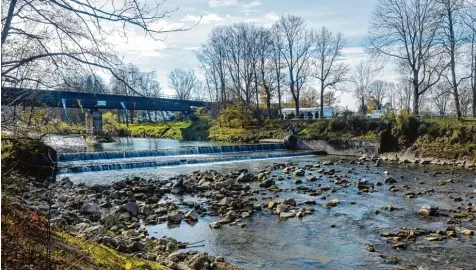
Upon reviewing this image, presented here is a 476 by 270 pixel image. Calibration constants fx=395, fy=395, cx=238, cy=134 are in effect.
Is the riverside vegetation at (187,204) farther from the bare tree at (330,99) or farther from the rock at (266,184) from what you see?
the bare tree at (330,99)

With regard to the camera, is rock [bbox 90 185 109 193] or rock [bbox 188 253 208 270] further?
rock [bbox 90 185 109 193]

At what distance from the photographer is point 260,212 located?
39.4ft

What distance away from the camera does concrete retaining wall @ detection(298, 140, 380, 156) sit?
2859 cm

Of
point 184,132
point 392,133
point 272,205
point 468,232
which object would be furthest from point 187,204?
point 184,132

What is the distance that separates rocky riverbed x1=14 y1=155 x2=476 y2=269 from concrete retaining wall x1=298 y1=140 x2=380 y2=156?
29.8 ft

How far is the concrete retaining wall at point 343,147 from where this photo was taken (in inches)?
1125

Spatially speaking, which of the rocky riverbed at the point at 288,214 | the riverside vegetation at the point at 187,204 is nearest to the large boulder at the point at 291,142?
the riverside vegetation at the point at 187,204

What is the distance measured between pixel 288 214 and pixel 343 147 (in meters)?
20.3

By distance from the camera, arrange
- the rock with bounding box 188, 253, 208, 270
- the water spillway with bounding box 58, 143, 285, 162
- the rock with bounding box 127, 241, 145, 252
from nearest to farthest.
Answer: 1. the rock with bounding box 188, 253, 208, 270
2. the rock with bounding box 127, 241, 145, 252
3. the water spillway with bounding box 58, 143, 285, 162

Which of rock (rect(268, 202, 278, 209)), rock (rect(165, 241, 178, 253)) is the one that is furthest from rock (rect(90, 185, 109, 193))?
rock (rect(165, 241, 178, 253))

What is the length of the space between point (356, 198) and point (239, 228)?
18.4ft

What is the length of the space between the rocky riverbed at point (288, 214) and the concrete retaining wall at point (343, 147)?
9.08 metres

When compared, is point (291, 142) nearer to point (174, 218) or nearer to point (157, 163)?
point (157, 163)

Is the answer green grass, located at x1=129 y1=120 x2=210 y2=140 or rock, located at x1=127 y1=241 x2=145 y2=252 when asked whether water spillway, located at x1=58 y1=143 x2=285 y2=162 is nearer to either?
rock, located at x1=127 y1=241 x2=145 y2=252
